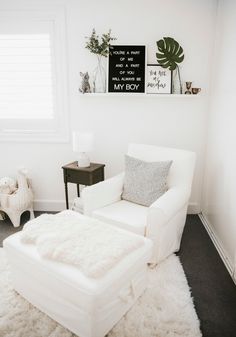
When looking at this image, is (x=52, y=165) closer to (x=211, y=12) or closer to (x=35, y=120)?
(x=35, y=120)

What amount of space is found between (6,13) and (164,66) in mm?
1807

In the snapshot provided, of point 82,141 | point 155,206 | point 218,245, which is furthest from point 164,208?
point 82,141

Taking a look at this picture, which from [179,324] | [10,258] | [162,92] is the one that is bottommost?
[179,324]

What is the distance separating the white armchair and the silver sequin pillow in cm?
7

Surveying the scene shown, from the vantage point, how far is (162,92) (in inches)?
114

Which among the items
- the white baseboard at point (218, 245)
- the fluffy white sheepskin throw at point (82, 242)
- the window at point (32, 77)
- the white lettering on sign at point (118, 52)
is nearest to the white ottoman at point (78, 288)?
the fluffy white sheepskin throw at point (82, 242)

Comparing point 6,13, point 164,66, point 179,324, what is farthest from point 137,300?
point 6,13

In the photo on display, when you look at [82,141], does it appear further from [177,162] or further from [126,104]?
[177,162]

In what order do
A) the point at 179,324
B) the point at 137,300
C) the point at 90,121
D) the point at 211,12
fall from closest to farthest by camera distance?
Result: the point at 179,324 → the point at 137,300 → the point at 211,12 → the point at 90,121

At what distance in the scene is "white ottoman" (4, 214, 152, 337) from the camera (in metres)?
1.45

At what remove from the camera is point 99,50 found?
9.18 ft

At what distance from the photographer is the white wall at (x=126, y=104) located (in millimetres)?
2777

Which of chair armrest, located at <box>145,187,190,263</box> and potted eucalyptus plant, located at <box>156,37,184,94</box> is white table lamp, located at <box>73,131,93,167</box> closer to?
chair armrest, located at <box>145,187,190,263</box>

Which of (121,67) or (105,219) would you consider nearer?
(105,219)
